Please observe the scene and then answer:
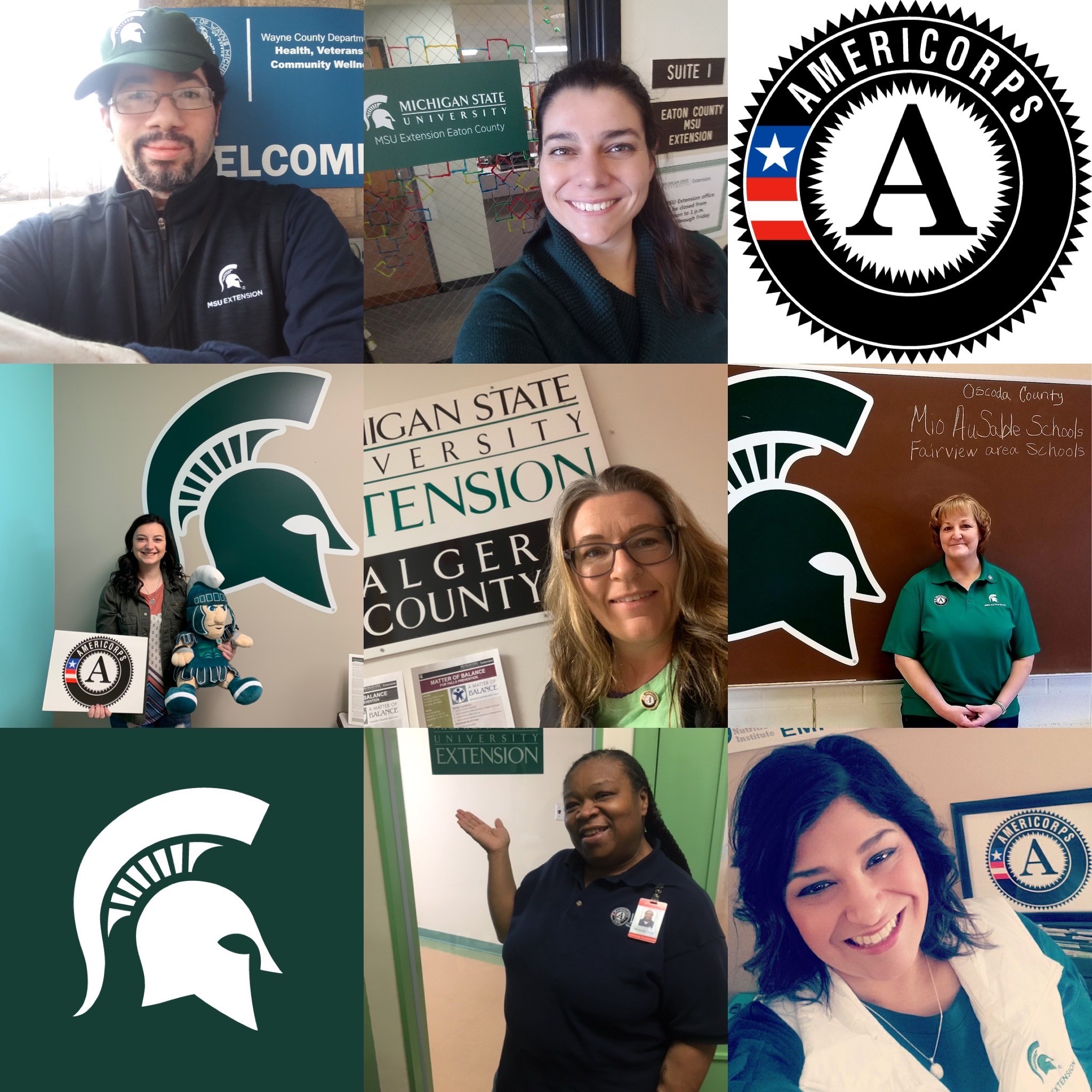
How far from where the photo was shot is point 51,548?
9.51 ft

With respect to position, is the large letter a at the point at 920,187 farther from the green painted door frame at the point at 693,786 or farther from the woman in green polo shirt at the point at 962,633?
the green painted door frame at the point at 693,786

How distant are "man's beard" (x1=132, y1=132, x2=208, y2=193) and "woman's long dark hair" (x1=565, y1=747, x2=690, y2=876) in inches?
75.1

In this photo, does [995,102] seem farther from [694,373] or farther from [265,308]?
[265,308]

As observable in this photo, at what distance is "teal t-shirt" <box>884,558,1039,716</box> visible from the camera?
2.78m

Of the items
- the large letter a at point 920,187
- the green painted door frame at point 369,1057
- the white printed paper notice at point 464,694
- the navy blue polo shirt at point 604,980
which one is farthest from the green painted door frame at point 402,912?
the large letter a at point 920,187

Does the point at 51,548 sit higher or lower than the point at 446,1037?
higher

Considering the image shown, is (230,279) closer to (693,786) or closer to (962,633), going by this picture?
(693,786)

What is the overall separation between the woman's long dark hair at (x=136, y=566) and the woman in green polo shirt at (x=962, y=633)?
1939mm

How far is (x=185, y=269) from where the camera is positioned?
286cm

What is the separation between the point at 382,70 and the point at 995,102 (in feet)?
5.40

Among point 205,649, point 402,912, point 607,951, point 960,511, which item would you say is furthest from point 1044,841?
point 205,649

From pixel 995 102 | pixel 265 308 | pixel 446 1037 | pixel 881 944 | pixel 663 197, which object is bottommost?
pixel 446 1037

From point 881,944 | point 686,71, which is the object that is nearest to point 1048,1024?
point 881,944

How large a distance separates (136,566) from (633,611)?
135 centimetres
